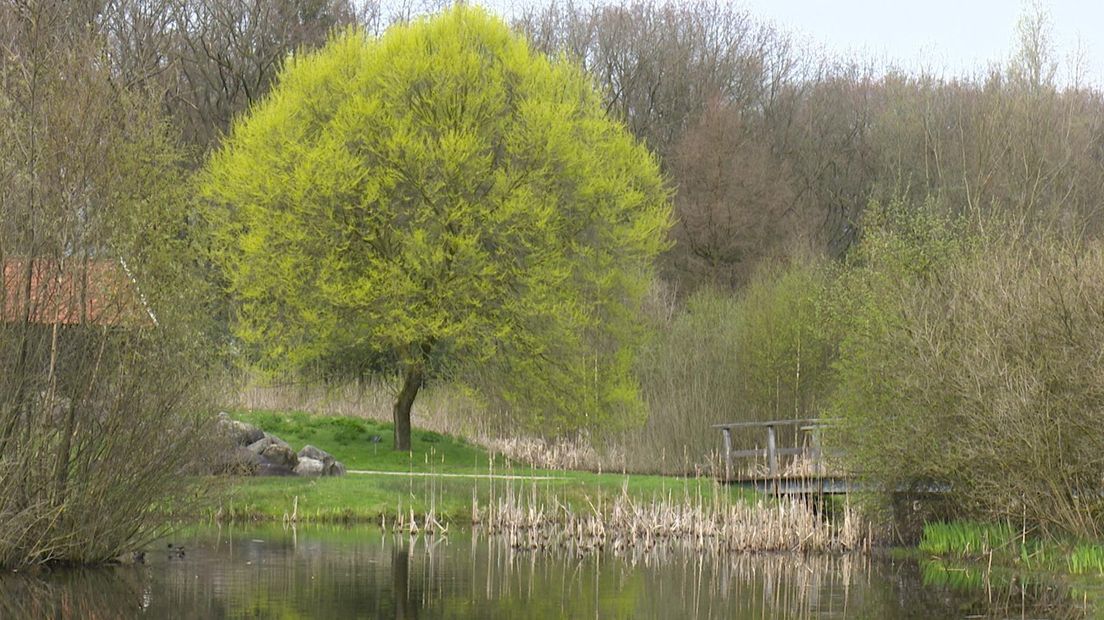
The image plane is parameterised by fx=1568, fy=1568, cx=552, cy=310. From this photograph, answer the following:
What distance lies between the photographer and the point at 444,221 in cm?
3378

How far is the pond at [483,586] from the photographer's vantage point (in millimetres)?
17562

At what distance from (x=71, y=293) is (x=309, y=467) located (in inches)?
487

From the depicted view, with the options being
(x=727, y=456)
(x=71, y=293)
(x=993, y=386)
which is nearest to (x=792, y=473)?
(x=727, y=456)

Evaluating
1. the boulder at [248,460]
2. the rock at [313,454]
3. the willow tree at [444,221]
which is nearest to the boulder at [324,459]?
the rock at [313,454]

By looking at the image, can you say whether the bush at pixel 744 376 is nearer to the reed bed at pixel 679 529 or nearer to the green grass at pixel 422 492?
the green grass at pixel 422 492

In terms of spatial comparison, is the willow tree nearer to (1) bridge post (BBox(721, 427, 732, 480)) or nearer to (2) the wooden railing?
(1) bridge post (BBox(721, 427, 732, 480))

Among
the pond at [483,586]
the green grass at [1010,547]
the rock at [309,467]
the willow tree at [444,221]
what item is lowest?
the pond at [483,586]

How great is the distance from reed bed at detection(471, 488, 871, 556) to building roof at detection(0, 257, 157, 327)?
7.84 meters

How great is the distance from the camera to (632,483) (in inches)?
1193

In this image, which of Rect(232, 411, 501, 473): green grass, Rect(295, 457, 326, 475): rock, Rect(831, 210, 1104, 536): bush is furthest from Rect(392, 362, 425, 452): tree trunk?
Rect(831, 210, 1104, 536): bush

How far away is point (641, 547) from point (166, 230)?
9.20 meters

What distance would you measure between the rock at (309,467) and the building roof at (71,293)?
11718 millimetres

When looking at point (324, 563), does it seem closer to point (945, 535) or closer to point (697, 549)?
point (697, 549)

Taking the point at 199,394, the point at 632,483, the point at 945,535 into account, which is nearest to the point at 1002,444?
the point at 945,535
